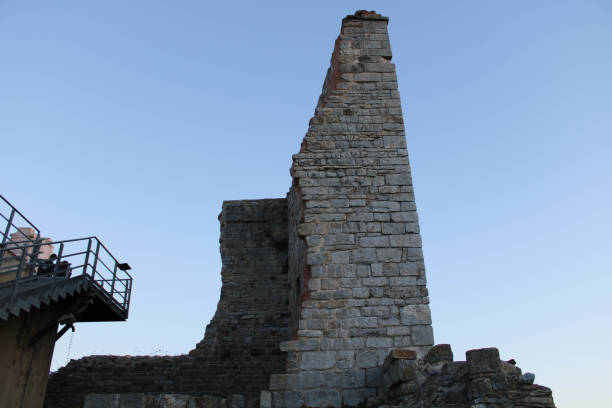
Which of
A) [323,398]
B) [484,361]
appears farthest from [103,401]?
[484,361]

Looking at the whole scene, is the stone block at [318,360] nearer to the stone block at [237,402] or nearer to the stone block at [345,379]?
the stone block at [345,379]

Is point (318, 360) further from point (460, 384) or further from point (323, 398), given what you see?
point (460, 384)

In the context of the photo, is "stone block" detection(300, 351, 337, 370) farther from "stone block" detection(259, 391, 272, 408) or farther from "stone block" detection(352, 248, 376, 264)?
"stone block" detection(352, 248, 376, 264)

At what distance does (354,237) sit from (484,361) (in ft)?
9.18

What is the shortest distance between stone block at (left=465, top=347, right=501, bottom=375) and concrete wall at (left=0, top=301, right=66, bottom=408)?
7.38 meters

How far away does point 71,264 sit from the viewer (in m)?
9.50

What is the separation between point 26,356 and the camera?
28.3 feet

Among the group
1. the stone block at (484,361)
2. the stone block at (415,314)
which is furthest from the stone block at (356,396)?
the stone block at (484,361)

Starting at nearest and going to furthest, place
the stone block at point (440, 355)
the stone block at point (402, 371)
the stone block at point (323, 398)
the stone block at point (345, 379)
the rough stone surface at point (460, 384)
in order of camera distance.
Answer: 1. the rough stone surface at point (460, 384)
2. the stone block at point (402, 371)
3. the stone block at point (440, 355)
4. the stone block at point (323, 398)
5. the stone block at point (345, 379)

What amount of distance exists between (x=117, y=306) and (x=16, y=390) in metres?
2.62

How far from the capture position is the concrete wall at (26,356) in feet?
26.3

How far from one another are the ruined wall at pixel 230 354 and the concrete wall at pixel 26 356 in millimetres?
1508

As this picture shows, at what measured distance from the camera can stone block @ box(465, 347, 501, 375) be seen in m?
4.21

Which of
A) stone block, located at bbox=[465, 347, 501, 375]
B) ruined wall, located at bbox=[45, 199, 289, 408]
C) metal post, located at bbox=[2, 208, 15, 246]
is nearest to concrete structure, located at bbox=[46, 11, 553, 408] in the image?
stone block, located at bbox=[465, 347, 501, 375]
